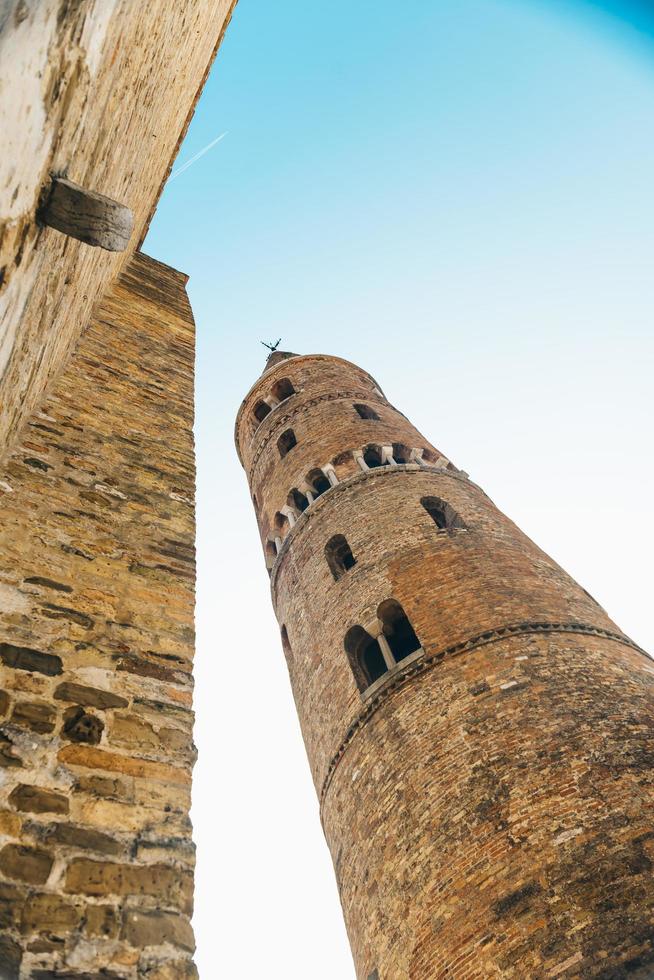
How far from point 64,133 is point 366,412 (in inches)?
559

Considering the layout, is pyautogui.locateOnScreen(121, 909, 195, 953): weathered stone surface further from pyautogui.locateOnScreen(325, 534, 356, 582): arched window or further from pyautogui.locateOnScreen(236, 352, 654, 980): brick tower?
pyautogui.locateOnScreen(325, 534, 356, 582): arched window

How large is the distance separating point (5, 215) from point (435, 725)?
694 centimetres

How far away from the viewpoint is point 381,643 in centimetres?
962

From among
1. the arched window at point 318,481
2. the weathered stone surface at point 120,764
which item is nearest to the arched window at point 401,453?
the arched window at point 318,481

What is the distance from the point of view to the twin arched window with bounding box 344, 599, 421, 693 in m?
9.76

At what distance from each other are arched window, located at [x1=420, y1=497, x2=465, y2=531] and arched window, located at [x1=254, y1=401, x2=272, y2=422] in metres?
8.11

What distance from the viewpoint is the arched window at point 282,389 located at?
19.5m

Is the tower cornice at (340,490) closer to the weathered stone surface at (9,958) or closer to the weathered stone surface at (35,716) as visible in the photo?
the weathered stone surface at (35,716)

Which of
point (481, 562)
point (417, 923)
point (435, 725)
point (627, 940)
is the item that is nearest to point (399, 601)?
point (481, 562)

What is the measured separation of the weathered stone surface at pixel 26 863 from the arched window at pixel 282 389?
17.8 meters

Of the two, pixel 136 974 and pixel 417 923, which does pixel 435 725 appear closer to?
pixel 417 923

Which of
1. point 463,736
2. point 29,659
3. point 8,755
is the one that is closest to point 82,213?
point 29,659

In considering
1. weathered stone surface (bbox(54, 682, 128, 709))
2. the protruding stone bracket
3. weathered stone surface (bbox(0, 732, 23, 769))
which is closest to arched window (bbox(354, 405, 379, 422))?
the protruding stone bracket

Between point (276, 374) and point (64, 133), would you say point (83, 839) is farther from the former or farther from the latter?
point (276, 374)
